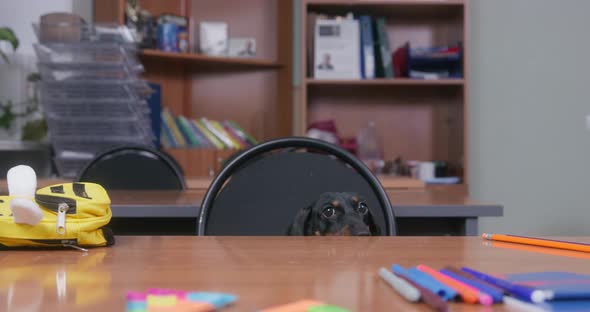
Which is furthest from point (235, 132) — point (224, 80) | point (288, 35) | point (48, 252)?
point (48, 252)

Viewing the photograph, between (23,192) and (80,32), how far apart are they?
7.76 feet

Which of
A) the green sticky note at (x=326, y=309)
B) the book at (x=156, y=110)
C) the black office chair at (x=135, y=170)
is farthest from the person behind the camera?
the book at (x=156, y=110)

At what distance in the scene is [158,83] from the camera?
370 centimetres

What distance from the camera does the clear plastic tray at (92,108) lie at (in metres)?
2.91

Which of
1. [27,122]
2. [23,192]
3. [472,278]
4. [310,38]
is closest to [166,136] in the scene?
[27,122]

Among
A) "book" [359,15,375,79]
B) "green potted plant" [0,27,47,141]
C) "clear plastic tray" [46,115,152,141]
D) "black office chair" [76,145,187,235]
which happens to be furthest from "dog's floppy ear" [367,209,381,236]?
"book" [359,15,375,79]

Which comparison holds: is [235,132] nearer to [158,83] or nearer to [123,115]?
[158,83]

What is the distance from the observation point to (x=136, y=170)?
2.09m

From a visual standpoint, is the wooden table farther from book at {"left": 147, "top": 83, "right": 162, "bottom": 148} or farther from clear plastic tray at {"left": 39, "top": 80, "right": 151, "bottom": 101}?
book at {"left": 147, "top": 83, "right": 162, "bottom": 148}

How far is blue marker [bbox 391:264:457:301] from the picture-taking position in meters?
0.49

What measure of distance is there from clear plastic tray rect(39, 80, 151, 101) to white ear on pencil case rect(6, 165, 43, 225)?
2.23 m

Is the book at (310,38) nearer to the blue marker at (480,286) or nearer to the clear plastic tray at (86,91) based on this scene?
the clear plastic tray at (86,91)

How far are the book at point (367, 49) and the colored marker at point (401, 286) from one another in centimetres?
296

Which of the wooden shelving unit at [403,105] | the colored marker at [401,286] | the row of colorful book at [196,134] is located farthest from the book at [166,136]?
the colored marker at [401,286]
